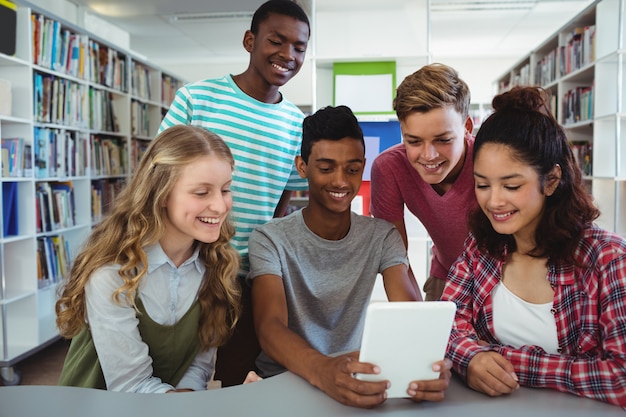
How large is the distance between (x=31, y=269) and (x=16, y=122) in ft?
2.93

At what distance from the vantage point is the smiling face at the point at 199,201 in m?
1.41

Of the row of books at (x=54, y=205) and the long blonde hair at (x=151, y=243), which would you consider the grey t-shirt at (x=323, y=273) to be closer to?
the long blonde hair at (x=151, y=243)

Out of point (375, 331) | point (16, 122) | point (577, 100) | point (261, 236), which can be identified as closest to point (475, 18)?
point (577, 100)

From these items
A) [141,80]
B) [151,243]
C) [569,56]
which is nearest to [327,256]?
[151,243]

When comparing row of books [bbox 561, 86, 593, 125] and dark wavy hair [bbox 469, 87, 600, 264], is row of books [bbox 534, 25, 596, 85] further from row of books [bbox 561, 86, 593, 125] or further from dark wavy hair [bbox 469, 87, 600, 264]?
dark wavy hair [bbox 469, 87, 600, 264]

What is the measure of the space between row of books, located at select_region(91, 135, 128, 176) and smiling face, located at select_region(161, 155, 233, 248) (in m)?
3.13

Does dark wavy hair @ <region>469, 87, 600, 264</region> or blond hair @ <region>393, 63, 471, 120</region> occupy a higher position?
Result: blond hair @ <region>393, 63, 471, 120</region>

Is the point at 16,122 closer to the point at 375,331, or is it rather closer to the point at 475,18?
the point at 375,331

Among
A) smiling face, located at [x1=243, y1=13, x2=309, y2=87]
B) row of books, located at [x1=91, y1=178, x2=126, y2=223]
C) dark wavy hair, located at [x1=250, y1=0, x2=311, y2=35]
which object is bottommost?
row of books, located at [x1=91, y1=178, x2=126, y2=223]

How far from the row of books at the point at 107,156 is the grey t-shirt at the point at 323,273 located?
10.3ft

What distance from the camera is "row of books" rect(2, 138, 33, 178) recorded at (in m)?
3.15

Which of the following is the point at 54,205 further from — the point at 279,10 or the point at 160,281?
the point at 160,281

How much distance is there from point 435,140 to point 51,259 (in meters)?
3.01

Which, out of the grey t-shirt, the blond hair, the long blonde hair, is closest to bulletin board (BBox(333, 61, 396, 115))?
the blond hair
